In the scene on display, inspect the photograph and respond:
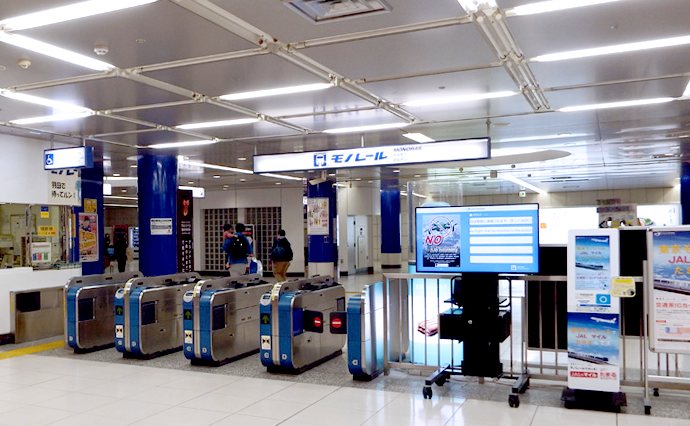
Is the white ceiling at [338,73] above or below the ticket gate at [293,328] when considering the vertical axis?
above

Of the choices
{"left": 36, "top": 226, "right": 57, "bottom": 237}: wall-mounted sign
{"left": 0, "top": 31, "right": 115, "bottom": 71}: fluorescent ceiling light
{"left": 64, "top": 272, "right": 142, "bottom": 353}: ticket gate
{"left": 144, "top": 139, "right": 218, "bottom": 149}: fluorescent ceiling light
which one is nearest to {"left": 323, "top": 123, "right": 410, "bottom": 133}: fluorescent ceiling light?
{"left": 144, "top": 139, "right": 218, "bottom": 149}: fluorescent ceiling light

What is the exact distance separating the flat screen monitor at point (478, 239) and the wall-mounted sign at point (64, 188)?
645 cm

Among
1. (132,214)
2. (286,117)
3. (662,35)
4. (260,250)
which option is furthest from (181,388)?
(132,214)

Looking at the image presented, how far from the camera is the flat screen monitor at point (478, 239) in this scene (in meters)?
5.09

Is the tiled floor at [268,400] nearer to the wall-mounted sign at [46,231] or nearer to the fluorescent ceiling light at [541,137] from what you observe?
the wall-mounted sign at [46,231]

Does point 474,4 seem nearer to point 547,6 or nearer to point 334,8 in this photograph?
point 547,6

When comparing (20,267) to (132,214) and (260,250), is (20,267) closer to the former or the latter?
(260,250)

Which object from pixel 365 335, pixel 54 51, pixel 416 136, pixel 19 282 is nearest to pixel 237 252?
pixel 19 282

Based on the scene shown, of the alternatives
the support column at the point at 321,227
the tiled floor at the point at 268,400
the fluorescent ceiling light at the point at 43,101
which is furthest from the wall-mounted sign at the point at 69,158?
the support column at the point at 321,227

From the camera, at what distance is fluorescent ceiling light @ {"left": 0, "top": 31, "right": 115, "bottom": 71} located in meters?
4.48

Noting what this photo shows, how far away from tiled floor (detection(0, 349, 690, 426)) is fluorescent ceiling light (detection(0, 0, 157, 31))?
10.3ft

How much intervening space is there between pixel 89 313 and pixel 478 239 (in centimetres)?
539

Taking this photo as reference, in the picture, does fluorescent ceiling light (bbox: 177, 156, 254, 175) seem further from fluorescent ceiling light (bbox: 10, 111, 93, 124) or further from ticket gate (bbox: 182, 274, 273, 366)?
ticket gate (bbox: 182, 274, 273, 366)

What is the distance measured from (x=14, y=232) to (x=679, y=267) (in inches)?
359
